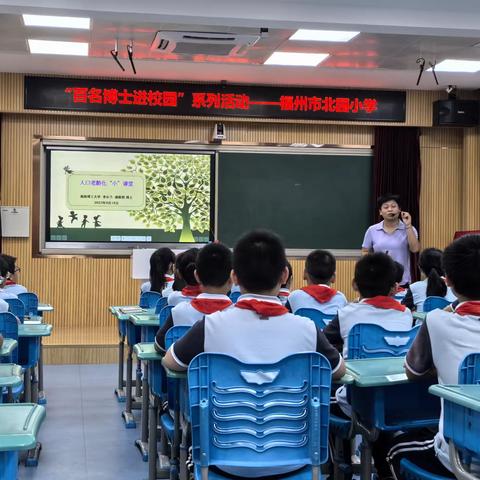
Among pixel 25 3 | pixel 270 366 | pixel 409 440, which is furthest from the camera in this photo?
pixel 25 3

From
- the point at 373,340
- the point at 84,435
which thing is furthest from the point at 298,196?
the point at 373,340

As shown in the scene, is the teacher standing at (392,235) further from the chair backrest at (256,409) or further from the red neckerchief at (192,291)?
the chair backrest at (256,409)

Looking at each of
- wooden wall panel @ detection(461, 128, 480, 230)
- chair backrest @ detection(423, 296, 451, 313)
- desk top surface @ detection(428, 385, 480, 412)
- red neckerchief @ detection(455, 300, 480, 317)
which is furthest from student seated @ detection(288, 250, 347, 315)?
wooden wall panel @ detection(461, 128, 480, 230)

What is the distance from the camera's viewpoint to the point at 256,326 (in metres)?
2.32

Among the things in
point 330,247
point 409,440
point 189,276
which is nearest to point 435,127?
point 330,247

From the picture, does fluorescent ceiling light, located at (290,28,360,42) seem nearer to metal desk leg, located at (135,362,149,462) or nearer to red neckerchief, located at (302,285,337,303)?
red neckerchief, located at (302,285,337,303)

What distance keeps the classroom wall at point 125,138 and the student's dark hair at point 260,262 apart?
5.95 metres

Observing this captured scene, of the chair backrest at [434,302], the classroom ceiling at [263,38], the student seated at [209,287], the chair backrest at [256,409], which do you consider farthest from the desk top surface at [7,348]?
the classroom ceiling at [263,38]

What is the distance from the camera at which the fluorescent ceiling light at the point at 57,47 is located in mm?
7250

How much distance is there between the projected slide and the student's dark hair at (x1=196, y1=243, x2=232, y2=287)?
603 centimetres

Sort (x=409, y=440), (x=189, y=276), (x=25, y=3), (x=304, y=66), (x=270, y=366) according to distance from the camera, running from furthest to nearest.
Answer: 1. (x=304, y=66)
2. (x=25, y=3)
3. (x=189, y=276)
4. (x=409, y=440)
5. (x=270, y=366)

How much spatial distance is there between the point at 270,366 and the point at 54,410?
3.62m

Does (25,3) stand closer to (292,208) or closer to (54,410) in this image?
(54,410)

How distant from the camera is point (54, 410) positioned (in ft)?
17.9
